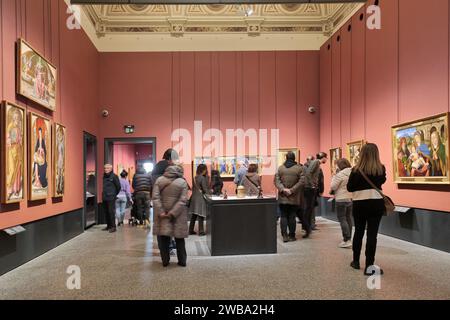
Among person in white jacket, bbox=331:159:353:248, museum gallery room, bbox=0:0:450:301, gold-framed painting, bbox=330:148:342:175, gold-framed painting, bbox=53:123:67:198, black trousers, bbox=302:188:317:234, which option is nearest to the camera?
museum gallery room, bbox=0:0:450:301

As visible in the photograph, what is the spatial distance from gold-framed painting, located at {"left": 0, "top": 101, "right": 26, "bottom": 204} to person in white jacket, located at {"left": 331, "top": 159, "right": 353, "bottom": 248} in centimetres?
544

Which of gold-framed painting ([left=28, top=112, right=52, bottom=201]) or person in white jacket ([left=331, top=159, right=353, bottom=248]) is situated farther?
person in white jacket ([left=331, top=159, right=353, bottom=248])

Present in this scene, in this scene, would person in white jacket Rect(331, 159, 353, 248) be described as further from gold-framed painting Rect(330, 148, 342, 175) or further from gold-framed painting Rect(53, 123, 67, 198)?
gold-framed painting Rect(53, 123, 67, 198)

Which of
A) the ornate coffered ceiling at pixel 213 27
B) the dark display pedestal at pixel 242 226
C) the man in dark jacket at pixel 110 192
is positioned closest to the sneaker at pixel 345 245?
the dark display pedestal at pixel 242 226

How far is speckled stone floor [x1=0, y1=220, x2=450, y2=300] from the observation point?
4297mm

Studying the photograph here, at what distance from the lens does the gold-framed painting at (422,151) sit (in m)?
6.42

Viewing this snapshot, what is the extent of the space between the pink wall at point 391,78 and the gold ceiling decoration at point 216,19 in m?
1.57

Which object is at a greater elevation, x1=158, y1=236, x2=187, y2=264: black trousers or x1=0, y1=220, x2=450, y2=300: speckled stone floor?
x1=158, y1=236, x2=187, y2=264: black trousers

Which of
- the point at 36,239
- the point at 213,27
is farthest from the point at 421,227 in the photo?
the point at 213,27

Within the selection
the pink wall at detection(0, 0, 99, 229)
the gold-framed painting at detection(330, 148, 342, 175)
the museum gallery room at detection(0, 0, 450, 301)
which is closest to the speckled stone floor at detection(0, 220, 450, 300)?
the museum gallery room at detection(0, 0, 450, 301)

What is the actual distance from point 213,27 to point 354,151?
6.57m

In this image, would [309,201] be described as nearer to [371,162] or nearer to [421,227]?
[421,227]

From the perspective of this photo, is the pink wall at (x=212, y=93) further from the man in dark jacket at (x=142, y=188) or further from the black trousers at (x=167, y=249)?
the black trousers at (x=167, y=249)

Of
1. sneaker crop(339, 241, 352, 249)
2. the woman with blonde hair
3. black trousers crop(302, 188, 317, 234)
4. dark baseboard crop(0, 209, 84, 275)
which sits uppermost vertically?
the woman with blonde hair
